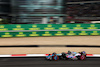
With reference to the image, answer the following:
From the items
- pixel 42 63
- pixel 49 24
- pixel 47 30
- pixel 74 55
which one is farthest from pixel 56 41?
pixel 42 63

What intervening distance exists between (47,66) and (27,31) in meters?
6.93

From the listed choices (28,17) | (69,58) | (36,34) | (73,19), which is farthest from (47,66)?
(73,19)

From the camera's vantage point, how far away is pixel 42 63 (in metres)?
6.50

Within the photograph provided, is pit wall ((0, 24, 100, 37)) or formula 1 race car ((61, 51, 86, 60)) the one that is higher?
pit wall ((0, 24, 100, 37))

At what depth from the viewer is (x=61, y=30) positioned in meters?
12.9

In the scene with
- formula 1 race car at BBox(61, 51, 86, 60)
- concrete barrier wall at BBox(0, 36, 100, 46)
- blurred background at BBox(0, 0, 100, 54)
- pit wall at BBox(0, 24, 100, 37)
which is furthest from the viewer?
pit wall at BBox(0, 24, 100, 37)

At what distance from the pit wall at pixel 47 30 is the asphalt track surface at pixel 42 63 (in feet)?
18.9

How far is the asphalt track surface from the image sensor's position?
247 inches

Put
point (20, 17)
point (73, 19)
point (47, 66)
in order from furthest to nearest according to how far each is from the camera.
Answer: point (73, 19) → point (20, 17) → point (47, 66)

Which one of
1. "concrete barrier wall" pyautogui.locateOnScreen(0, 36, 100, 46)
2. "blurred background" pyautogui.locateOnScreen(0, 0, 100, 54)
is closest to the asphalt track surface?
"blurred background" pyautogui.locateOnScreen(0, 0, 100, 54)

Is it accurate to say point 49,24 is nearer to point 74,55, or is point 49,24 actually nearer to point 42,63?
point 74,55

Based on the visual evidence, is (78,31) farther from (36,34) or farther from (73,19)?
(73,19)

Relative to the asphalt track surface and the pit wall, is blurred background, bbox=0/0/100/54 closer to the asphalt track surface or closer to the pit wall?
the pit wall

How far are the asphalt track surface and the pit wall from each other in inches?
Result: 227
